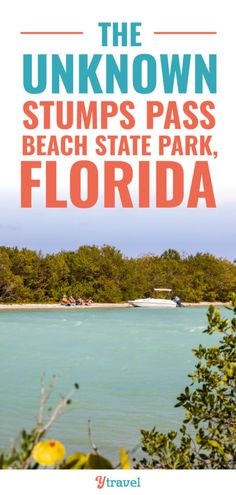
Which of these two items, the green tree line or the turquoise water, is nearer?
the turquoise water

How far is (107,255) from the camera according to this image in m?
58.3

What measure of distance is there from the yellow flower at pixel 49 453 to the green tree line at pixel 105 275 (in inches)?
1838

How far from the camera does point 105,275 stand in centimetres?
5734

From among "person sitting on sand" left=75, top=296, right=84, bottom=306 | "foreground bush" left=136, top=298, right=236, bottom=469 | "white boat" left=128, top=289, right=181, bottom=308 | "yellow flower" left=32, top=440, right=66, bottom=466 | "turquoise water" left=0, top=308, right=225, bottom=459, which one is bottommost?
"white boat" left=128, top=289, right=181, bottom=308

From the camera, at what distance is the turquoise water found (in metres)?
10.4

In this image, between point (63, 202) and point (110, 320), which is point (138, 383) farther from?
point (110, 320)
